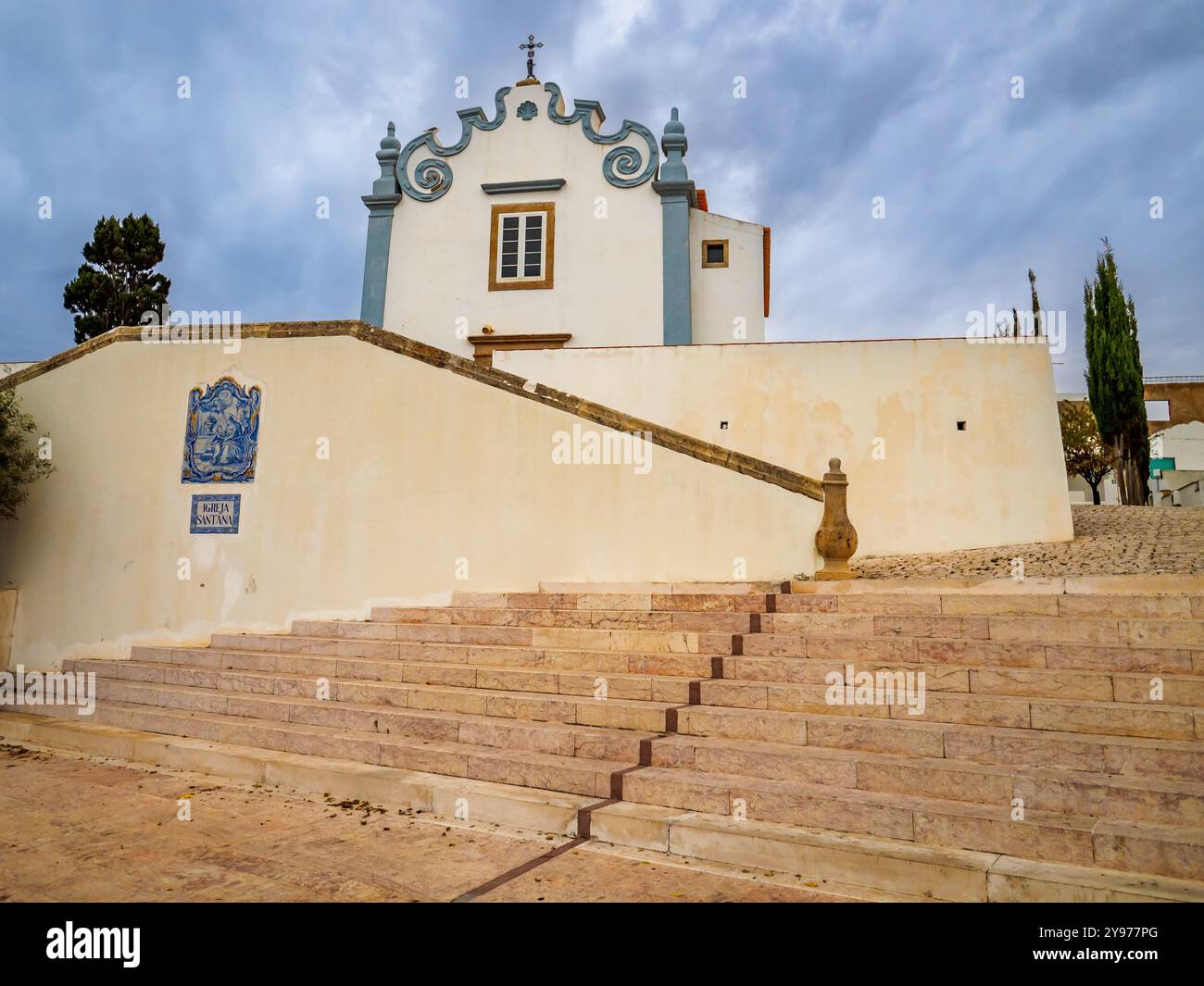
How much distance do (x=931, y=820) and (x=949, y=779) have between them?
41cm

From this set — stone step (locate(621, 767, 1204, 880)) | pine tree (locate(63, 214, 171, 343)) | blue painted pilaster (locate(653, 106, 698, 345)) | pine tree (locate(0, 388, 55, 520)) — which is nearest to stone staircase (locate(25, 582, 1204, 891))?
stone step (locate(621, 767, 1204, 880))

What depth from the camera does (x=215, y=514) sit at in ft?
30.5

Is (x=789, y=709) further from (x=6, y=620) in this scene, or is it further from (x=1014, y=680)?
(x=6, y=620)

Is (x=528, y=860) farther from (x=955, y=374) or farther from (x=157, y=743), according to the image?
(x=955, y=374)

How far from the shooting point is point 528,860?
3.93 m

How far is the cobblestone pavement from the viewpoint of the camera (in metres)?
8.88

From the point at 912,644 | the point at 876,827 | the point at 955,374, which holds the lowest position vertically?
the point at 876,827

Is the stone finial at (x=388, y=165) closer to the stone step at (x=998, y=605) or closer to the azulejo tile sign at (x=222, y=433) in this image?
the azulejo tile sign at (x=222, y=433)

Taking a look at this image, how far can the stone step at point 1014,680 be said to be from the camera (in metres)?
4.48

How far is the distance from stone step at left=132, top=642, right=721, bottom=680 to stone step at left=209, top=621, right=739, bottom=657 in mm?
35

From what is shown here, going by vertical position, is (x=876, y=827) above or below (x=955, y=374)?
below

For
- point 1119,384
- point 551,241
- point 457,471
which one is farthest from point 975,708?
point 1119,384
